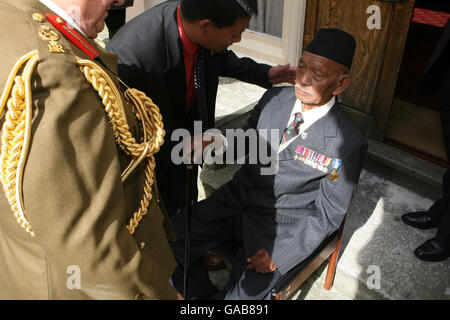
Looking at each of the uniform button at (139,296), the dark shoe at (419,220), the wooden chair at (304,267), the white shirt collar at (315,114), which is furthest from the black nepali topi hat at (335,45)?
the uniform button at (139,296)

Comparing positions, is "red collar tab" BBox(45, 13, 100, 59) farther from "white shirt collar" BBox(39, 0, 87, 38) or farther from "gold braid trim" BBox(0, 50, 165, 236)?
"gold braid trim" BBox(0, 50, 165, 236)

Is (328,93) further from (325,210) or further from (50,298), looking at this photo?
(50,298)

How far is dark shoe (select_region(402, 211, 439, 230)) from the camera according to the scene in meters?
2.94

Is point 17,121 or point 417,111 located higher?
point 17,121

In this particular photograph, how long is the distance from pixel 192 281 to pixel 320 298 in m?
0.97

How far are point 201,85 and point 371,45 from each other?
72.3 inches

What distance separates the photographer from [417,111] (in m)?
4.62

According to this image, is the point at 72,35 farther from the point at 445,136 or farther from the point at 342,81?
the point at 445,136

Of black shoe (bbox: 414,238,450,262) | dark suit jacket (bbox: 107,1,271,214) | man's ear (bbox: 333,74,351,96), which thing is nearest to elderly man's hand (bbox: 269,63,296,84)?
dark suit jacket (bbox: 107,1,271,214)

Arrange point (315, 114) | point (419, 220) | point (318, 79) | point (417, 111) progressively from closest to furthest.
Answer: point (318, 79) → point (315, 114) → point (419, 220) → point (417, 111)

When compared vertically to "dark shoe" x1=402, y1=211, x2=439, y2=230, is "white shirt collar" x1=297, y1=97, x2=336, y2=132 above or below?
above

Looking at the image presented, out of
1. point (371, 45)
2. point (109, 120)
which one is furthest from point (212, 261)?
point (371, 45)

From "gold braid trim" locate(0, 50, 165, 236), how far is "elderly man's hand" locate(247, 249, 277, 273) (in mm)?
952
